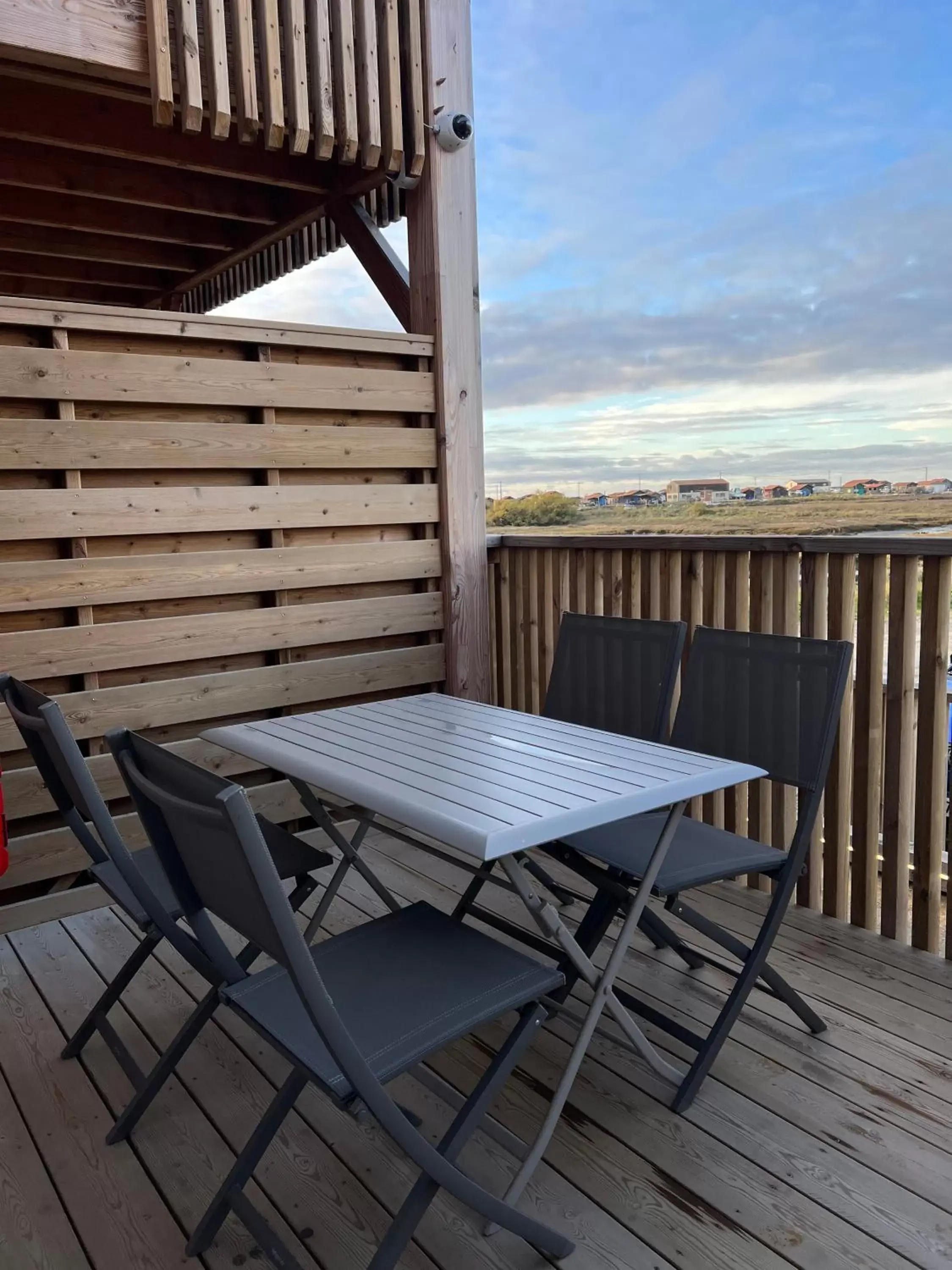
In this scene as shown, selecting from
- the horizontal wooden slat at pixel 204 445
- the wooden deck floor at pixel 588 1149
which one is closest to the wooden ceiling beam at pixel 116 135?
the horizontal wooden slat at pixel 204 445

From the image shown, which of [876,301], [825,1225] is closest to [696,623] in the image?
[825,1225]

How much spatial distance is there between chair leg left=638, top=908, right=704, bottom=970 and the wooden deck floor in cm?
9

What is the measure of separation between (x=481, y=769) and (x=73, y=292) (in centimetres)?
650

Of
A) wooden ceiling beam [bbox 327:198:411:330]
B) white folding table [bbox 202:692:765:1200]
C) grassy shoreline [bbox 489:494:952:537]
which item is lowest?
white folding table [bbox 202:692:765:1200]

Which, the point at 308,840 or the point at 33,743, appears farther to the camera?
the point at 308,840

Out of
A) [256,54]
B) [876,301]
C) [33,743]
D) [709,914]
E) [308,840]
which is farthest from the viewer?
[876,301]

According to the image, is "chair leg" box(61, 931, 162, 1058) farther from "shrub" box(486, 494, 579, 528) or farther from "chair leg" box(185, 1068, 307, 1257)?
"shrub" box(486, 494, 579, 528)

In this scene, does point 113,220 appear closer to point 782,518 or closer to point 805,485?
point 782,518

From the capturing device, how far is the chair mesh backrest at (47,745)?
199 centimetres

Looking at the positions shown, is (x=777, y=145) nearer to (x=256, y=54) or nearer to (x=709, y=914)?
(x=256, y=54)

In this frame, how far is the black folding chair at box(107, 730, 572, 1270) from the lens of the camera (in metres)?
1.38

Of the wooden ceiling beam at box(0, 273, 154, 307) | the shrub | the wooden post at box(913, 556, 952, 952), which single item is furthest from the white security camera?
the wooden ceiling beam at box(0, 273, 154, 307)

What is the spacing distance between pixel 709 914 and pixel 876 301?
944cm

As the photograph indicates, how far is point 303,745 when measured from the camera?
237cm
